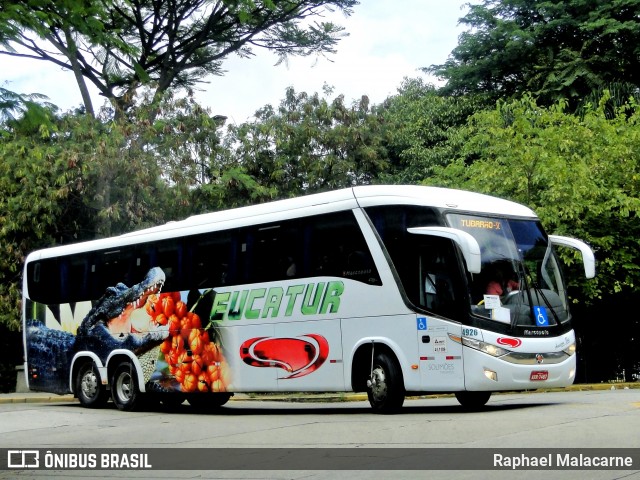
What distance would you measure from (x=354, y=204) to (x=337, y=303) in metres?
1.63

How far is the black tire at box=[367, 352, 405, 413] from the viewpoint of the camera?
52.0 feet

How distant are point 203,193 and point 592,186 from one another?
12020 mm

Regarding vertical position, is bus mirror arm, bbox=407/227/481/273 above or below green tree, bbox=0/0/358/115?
below

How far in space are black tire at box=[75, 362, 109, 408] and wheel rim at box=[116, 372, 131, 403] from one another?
1.49 feet

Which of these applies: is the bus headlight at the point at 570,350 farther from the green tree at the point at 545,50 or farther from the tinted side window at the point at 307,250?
the green tree at the point at 545,50

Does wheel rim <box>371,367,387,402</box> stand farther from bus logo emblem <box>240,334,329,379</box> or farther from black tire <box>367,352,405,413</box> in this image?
bus logo emblem <box>240,334,329,379</box>

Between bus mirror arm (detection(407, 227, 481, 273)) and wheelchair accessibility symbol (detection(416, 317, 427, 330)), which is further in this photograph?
wheelchair accessibility symbol (detection(416, 317, 427, 330))

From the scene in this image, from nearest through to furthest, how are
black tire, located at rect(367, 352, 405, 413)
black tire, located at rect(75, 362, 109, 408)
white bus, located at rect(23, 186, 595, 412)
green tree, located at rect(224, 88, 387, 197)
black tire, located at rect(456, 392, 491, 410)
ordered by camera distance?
white bus, located at rect(23, 186, 595, 412) < black tire, located at rect(367, 352, 405, 413) < black tire, located at rect(456, 392, 491, 410) < black tire, located at rect(75, 362, 109, 408) < green tree, located at rect(224, 88, 387, 197)

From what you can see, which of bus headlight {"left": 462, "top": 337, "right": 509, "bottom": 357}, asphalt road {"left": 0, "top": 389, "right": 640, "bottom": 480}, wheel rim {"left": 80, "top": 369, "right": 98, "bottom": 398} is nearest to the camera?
asphalt road {"left": 0, "top": 389, "right": 640, "bottom": 480}

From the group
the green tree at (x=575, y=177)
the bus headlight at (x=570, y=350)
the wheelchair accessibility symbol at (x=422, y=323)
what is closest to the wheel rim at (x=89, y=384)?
the wheelchair accessibility symbol at (x=422, y=323)

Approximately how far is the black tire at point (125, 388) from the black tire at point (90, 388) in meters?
0.40

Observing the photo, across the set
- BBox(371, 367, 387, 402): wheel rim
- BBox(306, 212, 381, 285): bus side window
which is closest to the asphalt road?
BBox(371, 367, 387, 402): wheel rim

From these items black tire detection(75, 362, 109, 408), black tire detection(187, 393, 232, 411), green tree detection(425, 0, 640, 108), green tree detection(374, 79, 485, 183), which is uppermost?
green tree detection(425, 0, 640, 108)

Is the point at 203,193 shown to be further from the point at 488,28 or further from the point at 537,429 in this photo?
the point at 537,429
